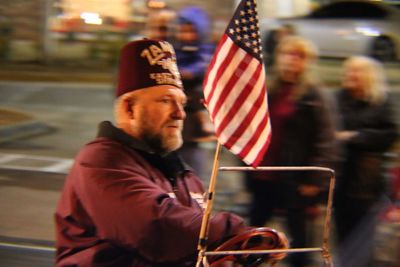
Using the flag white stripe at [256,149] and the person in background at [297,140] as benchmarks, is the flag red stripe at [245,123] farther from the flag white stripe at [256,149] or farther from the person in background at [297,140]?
the person in background at [297,140]

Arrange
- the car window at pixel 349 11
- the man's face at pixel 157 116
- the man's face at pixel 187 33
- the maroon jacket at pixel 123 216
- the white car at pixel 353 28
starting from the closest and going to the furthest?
the maroon jacket at pixel 123 216
the man's face at pixel 157 116
the man's face at pixel 187 33
the white car at pixel 353 28
the car window at pixel 349 11

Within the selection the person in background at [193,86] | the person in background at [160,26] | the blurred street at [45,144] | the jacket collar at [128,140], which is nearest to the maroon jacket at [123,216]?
the jacket collar at [128,140]

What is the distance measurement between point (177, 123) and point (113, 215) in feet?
1.39

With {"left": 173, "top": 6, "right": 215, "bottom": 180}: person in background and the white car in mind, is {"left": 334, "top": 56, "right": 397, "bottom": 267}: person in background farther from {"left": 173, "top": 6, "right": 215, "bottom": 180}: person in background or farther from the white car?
the white car

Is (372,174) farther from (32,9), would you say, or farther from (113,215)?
(32,9)

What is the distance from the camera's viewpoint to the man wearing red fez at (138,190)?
1966mm

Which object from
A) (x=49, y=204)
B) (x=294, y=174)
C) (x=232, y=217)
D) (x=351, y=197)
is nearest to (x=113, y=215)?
(x=232, y=217)

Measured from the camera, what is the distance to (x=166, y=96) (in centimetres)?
221

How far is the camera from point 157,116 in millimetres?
2205

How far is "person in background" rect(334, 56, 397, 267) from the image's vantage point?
16.0ft

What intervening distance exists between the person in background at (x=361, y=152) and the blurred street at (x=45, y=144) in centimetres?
62

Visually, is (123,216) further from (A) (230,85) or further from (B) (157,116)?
(A) (230,85)

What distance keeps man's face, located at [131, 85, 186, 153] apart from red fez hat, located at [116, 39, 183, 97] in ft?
0.09

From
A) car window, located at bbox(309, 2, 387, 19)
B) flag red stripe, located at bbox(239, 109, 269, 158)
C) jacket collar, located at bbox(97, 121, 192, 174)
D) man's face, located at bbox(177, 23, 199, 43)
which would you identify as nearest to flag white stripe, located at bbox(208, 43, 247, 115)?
flag red stripe, located at bbox(239, 109, 269, 158)
